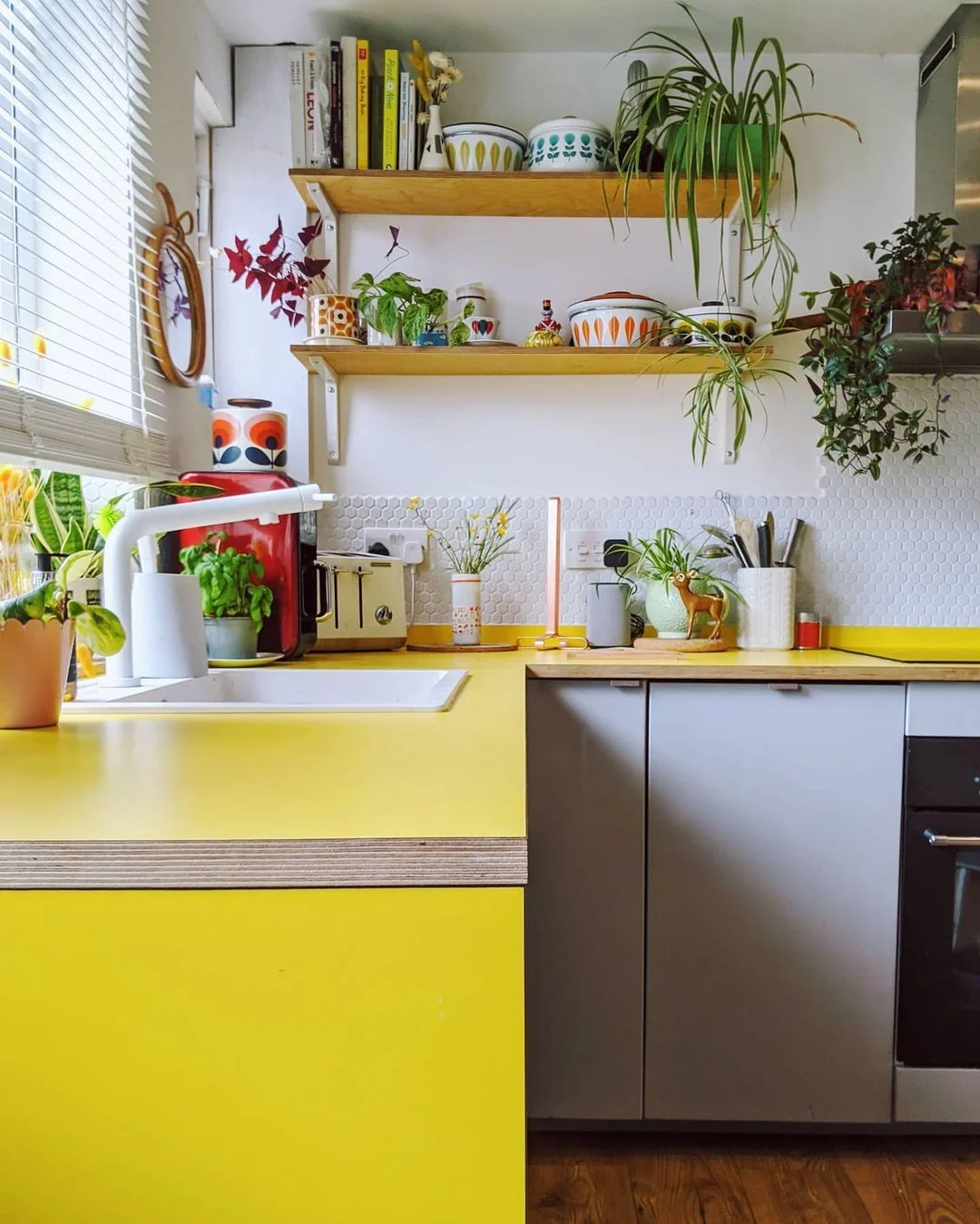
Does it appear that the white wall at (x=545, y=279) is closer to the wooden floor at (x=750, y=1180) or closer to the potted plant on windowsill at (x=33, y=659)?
the potted plant on windowsill at (x=33, y=659)

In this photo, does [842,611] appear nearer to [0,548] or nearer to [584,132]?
[584,132]

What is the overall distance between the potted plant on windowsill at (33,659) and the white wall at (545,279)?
1339mm

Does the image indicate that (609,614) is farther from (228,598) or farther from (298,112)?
(298,112)

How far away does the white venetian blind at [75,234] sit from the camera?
1.46 m

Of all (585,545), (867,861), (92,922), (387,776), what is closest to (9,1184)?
(92,922)

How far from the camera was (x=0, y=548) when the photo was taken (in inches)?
57.9

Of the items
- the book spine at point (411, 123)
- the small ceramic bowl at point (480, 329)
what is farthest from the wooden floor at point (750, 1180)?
the book spine at point (411, 123)

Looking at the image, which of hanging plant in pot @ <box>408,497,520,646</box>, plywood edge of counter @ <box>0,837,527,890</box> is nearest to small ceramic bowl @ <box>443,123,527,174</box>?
hanging plant in pot @ <box>408,497,520,646</box>

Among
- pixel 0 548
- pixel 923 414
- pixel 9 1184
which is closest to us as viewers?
pixel 9 1184

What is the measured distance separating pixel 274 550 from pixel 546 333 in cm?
85

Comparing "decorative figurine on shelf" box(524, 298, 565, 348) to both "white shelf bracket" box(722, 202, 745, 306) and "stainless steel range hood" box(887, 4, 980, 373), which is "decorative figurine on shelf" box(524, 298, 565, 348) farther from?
"stainless steel range hood" box(887, 4, 980, 373)

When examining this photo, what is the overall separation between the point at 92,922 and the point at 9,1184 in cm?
17

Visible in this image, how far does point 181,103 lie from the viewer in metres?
2.05

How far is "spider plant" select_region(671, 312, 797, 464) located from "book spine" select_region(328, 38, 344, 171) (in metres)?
0.87
